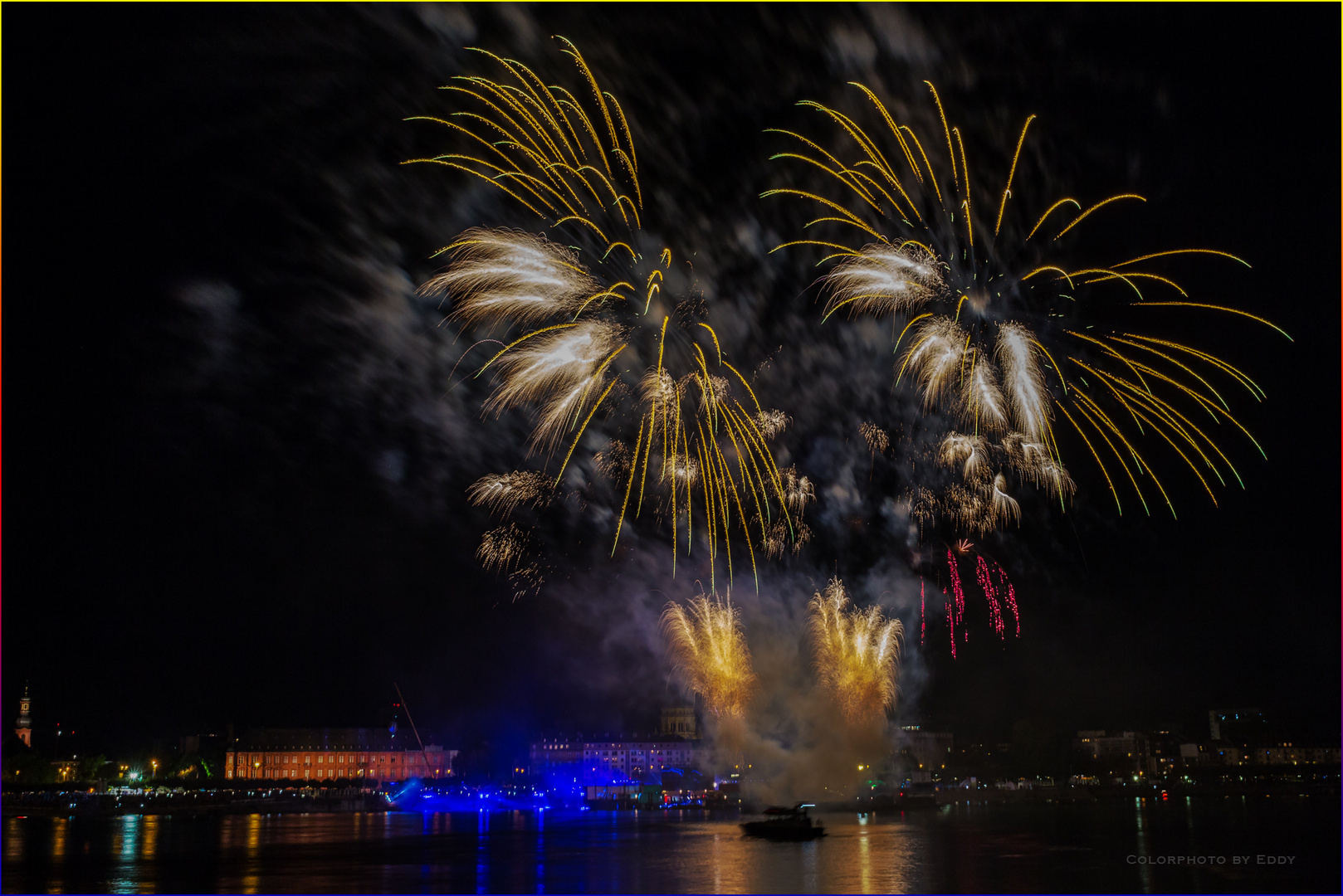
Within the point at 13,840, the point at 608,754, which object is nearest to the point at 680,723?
the point at 608,754

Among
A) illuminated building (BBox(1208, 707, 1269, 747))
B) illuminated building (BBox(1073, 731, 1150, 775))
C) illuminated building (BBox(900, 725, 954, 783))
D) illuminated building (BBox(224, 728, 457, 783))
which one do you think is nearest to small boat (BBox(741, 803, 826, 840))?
illuminated building (BBox(900, 725, 954, 783))

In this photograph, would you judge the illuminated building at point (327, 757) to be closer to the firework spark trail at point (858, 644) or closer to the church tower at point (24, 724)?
the church tower at point (24, 724)

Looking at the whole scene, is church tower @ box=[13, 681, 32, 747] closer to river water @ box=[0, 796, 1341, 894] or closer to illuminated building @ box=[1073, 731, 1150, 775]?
river water @ box=[0, 796, 1341, 894]

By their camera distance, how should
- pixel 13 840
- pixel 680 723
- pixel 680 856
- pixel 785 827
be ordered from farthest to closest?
pixel 680 723, pixel 785 827, pixel 13 840, pixel 680 856

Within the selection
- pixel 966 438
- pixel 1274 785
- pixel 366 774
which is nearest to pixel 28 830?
pixel 966 438

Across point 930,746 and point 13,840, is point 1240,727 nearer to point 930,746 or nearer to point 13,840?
point 930,746

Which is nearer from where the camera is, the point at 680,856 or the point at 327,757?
the point at 680,856

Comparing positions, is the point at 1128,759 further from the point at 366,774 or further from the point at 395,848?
the point at 395,848
